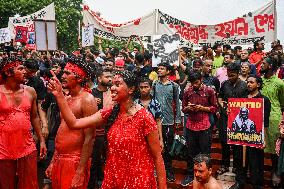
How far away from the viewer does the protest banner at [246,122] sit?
6281 millimetres

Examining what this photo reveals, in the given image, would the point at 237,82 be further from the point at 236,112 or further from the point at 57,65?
the point at 57,65

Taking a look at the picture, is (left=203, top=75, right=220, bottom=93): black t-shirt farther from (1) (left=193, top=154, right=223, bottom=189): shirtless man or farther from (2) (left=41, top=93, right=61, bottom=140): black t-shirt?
(1) (left=193, top=154, right=223, bottom=189): shirtless man

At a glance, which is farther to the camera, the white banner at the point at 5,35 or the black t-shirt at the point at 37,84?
the white banner at the point at 5,35

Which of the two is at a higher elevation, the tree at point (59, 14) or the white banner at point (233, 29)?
the tree at point (59, 14)

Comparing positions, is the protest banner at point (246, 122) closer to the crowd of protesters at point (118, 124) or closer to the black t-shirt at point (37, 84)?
the crowd of protesters at point (118, 124)

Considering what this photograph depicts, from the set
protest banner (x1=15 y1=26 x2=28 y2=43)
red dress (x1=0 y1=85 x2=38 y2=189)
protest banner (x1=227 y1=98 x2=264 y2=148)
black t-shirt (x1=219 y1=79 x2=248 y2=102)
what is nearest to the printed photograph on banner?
black t-shirt (x1=219 y1=79 x2=248 y2=102)

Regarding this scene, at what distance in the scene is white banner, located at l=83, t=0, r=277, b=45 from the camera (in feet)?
39.7

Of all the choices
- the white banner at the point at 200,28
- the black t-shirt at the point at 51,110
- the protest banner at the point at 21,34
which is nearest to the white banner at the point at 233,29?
the white banner at the point at 200,28

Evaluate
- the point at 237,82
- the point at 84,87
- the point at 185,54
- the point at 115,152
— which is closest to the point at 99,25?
the point at 185,54

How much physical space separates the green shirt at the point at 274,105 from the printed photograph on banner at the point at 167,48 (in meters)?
2.46

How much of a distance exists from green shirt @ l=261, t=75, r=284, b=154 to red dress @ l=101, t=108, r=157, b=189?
3.74 metres

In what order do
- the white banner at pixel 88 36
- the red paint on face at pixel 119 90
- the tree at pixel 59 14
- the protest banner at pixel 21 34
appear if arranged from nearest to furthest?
the red paint on face at pixel 119 90, the white banner at pixel 88 36, the protest banner at pixel 21 34, the tree at pixel 59 14

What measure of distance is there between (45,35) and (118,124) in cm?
584

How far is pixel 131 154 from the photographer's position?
362 centimetres
